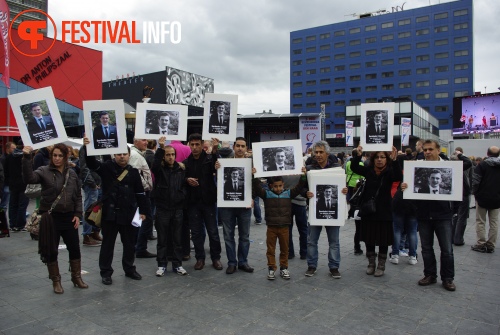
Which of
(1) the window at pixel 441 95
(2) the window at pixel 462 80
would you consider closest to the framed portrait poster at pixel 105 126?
(1) the window at pixel 441 95

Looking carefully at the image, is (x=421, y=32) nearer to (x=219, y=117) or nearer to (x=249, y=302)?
(x=219, y=117)

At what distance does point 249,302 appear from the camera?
15.0 ft

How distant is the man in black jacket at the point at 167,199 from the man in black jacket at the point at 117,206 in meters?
0.30

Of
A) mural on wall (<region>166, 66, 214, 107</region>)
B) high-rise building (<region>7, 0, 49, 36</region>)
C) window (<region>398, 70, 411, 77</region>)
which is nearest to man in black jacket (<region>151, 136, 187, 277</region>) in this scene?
mural on wall (<region>166, 66, 214, 107</region>)

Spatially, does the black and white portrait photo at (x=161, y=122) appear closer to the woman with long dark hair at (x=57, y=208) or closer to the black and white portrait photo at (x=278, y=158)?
the woman with long dark hair at (x=57, y=208)

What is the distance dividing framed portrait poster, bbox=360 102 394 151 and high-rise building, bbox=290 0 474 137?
7739 centimetres

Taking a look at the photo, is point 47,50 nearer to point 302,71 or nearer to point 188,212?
point 188,212

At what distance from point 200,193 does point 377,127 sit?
2720 mm

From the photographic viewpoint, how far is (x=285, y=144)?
541cm

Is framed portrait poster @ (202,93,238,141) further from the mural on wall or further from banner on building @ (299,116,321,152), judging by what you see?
the mural on wall

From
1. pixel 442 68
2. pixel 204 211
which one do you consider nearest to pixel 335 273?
pixel 204 211

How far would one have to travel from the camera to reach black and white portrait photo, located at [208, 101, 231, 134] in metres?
5.63

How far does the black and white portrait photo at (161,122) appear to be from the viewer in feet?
18.0

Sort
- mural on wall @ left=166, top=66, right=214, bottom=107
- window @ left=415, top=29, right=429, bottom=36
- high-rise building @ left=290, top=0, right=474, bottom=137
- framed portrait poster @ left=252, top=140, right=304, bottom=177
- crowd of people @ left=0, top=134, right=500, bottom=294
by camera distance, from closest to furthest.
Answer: crowd of people @ left=0, top=134, right=500, bottom=294, framed portrait poster @ left=252, top=140, right=304, bottom=177, mural on wall @ left=166, top=66, right=214, bottom=107, high-rise building @ left=290, top=0, right=474, bottom=137, window @ left=415, top=29, right=429, bottom=36
